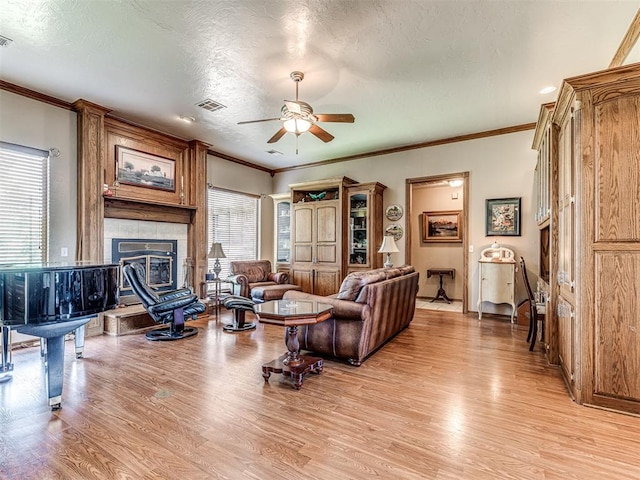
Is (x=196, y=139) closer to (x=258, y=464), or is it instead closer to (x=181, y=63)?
(x=181, y=63)

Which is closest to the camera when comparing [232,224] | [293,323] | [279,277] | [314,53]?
[293,323]

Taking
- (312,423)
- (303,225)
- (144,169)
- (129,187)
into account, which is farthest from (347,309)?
(144,169)

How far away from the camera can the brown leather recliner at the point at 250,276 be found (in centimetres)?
609

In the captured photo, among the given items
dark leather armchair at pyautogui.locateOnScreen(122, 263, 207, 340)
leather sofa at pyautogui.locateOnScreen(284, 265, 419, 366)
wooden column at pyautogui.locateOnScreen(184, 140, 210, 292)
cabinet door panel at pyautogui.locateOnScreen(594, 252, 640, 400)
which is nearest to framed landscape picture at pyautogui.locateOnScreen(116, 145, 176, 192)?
wooden column at pyautogui.locateOnScreen(184, 140, 210, 292)

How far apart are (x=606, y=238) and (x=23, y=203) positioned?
5998 mm

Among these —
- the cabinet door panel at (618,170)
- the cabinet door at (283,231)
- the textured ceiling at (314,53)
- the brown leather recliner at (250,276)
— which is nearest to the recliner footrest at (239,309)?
the brown leather recliner at (250,276)

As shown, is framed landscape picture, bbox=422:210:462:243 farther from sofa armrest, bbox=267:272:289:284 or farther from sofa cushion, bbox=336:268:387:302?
sofa cushion, bbox=336:268:387:302

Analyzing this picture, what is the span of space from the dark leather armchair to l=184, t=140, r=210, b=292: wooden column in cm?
130

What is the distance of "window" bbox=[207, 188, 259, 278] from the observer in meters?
6.65

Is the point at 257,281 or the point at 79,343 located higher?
the point at 257,281

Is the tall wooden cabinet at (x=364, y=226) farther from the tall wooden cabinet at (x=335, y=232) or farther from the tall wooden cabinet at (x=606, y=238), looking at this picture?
the tall wooden cabinet at (x=606, y=238)

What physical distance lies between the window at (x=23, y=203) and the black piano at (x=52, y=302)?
2.02 m

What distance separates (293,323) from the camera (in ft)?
9.09

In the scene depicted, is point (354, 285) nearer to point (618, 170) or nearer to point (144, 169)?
point (618, 170)
